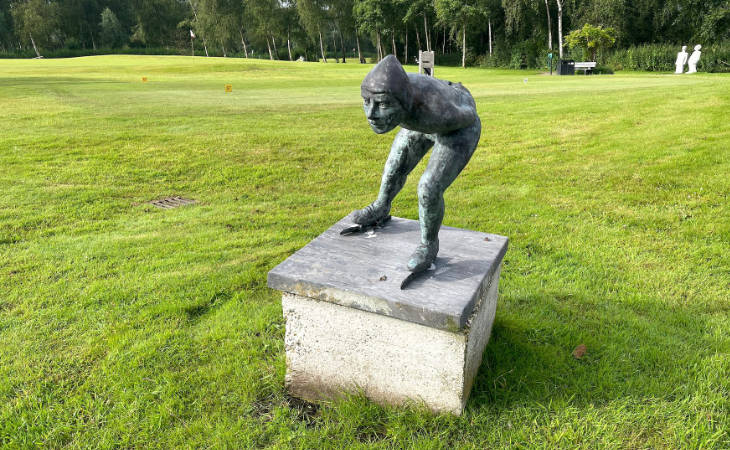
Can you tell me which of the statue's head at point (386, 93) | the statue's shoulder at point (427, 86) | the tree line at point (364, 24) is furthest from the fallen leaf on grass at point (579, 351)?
the tree line at point (364, 24)

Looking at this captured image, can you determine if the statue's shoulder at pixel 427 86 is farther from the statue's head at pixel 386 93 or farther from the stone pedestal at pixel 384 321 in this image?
the stone pedestal at pixel 384 321

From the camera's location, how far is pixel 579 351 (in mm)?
2992

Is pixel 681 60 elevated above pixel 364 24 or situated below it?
below

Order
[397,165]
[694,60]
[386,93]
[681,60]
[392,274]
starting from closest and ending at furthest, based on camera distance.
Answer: [386,93] → [392,274] → [397,165] → [694,60] → [681,60]

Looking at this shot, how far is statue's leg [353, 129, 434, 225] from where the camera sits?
8.76ft

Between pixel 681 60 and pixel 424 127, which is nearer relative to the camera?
pixel 424 127

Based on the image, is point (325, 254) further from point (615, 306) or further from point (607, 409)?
point (615, 306)

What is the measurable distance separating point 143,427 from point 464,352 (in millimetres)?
1733

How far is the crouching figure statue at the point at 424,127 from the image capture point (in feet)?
6.55

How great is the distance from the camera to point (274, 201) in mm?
6203

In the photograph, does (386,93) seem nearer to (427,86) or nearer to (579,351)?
(427,86)

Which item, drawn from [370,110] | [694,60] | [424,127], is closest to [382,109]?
[370,110]

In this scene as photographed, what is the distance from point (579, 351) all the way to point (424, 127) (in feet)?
6.09

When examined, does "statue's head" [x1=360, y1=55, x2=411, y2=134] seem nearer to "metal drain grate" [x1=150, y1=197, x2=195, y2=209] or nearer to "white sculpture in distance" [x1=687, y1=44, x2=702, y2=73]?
"metal drain grate" [x1=150, y1=197, x2=195, y2=209]
